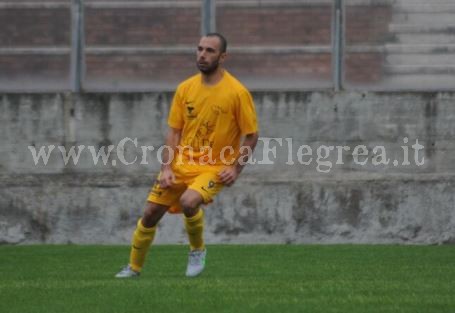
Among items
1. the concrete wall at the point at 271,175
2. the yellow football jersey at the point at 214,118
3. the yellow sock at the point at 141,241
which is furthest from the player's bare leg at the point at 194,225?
the concrete wall at the point at 271,175

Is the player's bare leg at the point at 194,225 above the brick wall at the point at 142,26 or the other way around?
the other way around

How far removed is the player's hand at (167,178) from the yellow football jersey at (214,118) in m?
0.19

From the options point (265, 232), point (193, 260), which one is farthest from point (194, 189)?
point (265, 232)

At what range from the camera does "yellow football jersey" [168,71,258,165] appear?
12.1 metres

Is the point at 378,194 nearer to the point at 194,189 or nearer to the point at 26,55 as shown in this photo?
the point at 26,55

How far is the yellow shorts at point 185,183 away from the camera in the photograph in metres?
12.0

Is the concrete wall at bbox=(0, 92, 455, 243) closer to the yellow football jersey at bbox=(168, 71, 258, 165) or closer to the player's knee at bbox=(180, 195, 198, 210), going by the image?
the yellow football jersey at bbox=(168, 71, 258, 165)

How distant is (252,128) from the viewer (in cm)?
1211

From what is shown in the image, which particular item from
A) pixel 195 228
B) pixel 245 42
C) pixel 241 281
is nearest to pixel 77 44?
pixel 245 42

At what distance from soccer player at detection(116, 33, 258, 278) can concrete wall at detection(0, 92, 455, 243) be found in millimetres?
5816

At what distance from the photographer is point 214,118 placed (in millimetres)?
12078

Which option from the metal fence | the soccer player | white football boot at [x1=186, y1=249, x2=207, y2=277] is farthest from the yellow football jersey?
the metal fence

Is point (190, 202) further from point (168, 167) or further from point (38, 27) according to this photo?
point (38, 27)

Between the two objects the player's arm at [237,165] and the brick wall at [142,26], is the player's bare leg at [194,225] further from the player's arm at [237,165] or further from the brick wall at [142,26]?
the brick wall at [142,26]
